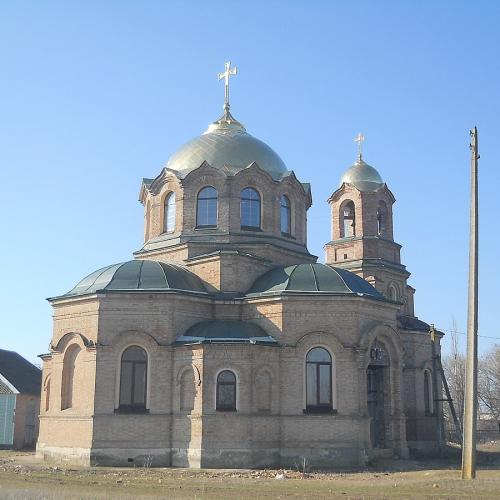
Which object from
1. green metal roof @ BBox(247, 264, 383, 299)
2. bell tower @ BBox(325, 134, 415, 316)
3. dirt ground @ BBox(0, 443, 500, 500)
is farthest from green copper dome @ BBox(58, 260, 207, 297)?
bell tower @ BBox(325, 134, 415, 316)

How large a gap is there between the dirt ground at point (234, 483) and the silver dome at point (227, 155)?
11650 mm

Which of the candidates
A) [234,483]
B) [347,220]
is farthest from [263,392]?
[347,220]

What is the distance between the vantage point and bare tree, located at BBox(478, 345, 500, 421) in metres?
57.0

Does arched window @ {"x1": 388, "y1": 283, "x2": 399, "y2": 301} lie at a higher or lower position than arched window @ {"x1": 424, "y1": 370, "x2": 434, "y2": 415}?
higher

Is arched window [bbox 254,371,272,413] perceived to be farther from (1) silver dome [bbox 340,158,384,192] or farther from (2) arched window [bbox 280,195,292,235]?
(1) silver dome [bbox 340,158,384,192]

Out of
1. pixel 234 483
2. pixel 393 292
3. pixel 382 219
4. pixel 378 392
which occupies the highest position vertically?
pixel 382 219

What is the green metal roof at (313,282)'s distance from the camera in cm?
2267

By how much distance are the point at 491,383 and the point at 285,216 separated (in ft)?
130

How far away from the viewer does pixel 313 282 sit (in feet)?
74.9

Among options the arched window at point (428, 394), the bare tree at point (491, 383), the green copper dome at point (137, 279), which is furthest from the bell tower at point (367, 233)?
the bare tree at point (491, 383)

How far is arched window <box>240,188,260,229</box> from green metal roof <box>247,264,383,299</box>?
10.2ft

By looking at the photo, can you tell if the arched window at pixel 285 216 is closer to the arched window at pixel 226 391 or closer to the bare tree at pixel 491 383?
the arched window at pixel 226 391

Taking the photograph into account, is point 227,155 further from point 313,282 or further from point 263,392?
point 263,392

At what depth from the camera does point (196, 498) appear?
13.3 metres
